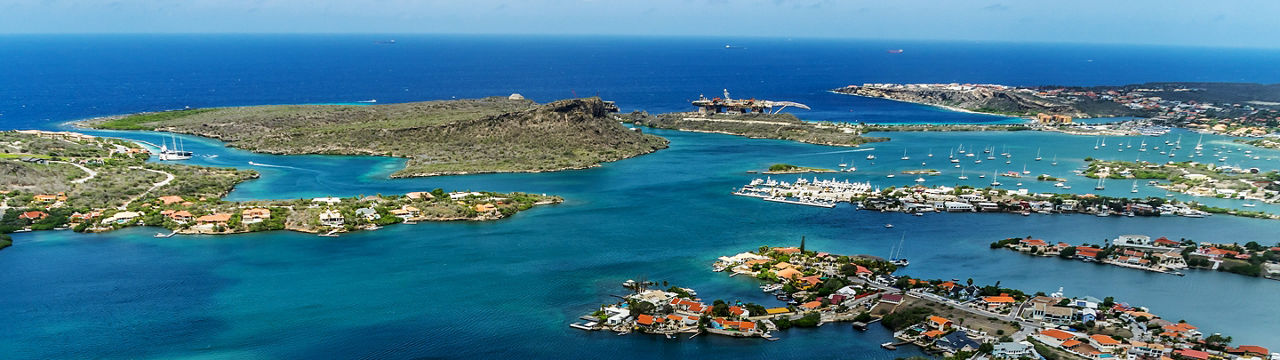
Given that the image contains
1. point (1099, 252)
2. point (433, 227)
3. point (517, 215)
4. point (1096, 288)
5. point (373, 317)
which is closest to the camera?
point (373, 317)

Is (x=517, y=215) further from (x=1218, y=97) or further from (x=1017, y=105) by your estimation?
(x=1218, y=97)

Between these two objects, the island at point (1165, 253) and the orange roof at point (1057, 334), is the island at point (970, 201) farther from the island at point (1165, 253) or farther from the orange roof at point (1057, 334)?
the orange roof at point (1057, 334)

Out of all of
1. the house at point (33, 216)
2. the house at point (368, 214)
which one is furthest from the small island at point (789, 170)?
the house at point (33, 216)

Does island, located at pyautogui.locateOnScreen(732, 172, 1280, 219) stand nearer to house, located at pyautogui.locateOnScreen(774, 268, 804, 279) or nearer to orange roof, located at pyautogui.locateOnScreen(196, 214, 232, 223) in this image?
house, located at pyautogui.locateOnScreen(774, 268, 804, 279)

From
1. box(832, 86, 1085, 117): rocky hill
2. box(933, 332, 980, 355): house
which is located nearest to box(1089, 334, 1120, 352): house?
box(933, 332, 980, 355): house

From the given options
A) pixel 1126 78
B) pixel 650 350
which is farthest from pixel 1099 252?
pixel 1126 78

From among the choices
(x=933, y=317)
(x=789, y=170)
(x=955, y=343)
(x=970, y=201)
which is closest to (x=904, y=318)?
(x=933, y=317)

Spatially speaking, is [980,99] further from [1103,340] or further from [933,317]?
[1103,340]
